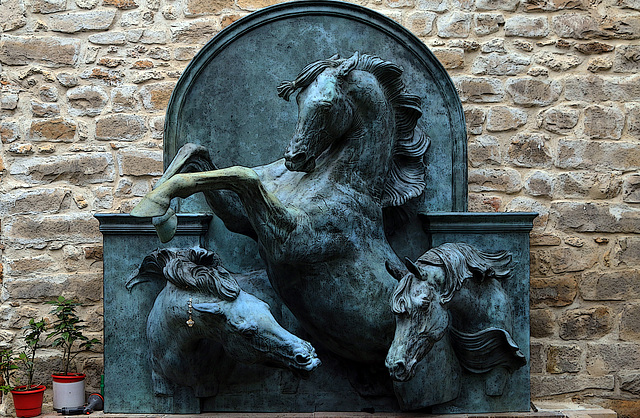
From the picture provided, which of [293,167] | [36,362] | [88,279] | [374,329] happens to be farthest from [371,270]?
[36,362]

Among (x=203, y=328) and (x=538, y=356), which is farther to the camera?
(x=538, y=356)

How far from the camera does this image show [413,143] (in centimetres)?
293

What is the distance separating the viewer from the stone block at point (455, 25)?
12.9ft

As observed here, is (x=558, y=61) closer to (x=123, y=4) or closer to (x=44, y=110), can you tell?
(x=123, y=4)

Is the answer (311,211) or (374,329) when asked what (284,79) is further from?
(374,329)

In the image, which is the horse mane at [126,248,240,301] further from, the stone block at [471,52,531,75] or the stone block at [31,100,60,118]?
the stone block at [471,52,531,75]

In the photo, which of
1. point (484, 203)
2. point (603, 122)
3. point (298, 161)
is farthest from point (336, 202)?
point (603, 122)

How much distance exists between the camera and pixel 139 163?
3.89 meters

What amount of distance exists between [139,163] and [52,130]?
0.50m

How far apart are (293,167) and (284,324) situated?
75 cm

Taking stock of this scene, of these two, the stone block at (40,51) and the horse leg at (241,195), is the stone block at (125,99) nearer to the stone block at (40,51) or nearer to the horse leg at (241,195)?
the stone block at (40,51)

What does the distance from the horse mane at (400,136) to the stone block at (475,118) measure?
3.21ft

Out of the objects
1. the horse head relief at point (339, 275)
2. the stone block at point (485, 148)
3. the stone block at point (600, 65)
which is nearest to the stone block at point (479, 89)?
the stone block at point (485, 148)

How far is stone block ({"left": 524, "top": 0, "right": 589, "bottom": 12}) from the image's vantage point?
155 inches
